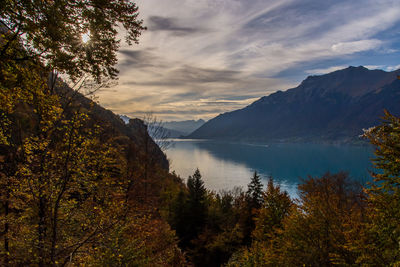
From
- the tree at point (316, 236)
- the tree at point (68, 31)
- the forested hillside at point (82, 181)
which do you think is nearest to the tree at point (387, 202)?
the forested hillside at point (82, 181)

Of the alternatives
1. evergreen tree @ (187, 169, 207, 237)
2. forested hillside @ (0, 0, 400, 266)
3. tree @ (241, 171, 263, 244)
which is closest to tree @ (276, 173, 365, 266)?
forested hillside @ (0, 0, 400, 266)

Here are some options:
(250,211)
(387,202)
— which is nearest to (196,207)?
(250,211)

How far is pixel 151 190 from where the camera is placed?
22.8 metres

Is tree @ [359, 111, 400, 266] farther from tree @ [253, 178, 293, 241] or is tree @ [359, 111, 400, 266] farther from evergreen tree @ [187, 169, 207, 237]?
evergreen tree @ [187, 169, 207, 237]

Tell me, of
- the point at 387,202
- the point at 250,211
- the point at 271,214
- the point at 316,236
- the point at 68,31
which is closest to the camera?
the point at 68,31

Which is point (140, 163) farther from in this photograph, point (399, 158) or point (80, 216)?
point (399, 158)

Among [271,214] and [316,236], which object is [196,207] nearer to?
[271,214]

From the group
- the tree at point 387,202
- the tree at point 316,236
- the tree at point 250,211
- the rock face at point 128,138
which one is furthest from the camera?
the tree at point 250,211

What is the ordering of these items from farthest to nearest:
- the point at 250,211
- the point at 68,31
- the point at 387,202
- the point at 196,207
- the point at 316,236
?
1. the point at 196,207
2. the point at 250,211
3. the point at 316,236
4. the point at 387,202
5. the point at 68,31

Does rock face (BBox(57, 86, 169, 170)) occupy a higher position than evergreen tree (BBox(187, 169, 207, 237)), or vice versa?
A: rock face (BBox(57, 86, 169, 170))

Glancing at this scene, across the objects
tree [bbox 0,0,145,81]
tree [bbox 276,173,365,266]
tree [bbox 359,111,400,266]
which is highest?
tree [bbox 0,0,145,81]

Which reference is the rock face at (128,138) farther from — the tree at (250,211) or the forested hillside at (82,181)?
the tree at (250,211)

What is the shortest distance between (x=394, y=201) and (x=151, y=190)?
18593 millimetres

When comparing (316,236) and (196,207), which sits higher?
(316,236)
